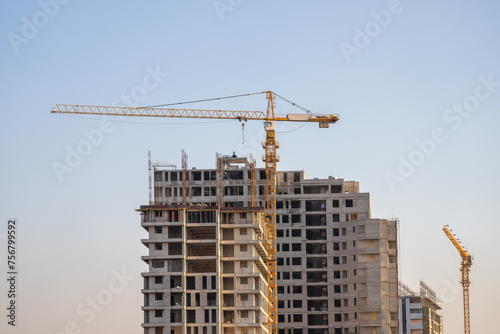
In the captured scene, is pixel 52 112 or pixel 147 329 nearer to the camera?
pixel 147 329

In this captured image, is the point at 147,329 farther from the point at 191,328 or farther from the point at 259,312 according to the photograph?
the point at 259,312

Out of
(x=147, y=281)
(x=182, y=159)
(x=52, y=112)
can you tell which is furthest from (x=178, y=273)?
(x=52, y=112)

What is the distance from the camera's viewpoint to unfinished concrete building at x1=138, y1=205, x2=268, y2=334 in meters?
167

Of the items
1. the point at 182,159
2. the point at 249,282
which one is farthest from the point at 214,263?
the point at 182,159

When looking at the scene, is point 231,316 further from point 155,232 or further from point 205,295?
point 155,232

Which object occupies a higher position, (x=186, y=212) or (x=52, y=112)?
(x=52, y=112)

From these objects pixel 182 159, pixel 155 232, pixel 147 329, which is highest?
pixel 182 159

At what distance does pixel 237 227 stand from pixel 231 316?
46.1ft

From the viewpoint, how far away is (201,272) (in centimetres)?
17412

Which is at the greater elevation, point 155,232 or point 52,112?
point 52,112

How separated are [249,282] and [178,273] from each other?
38.3 feet

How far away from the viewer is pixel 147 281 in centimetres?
16900

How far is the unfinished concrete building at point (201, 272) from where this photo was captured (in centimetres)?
16725

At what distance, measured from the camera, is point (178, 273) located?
551ft
